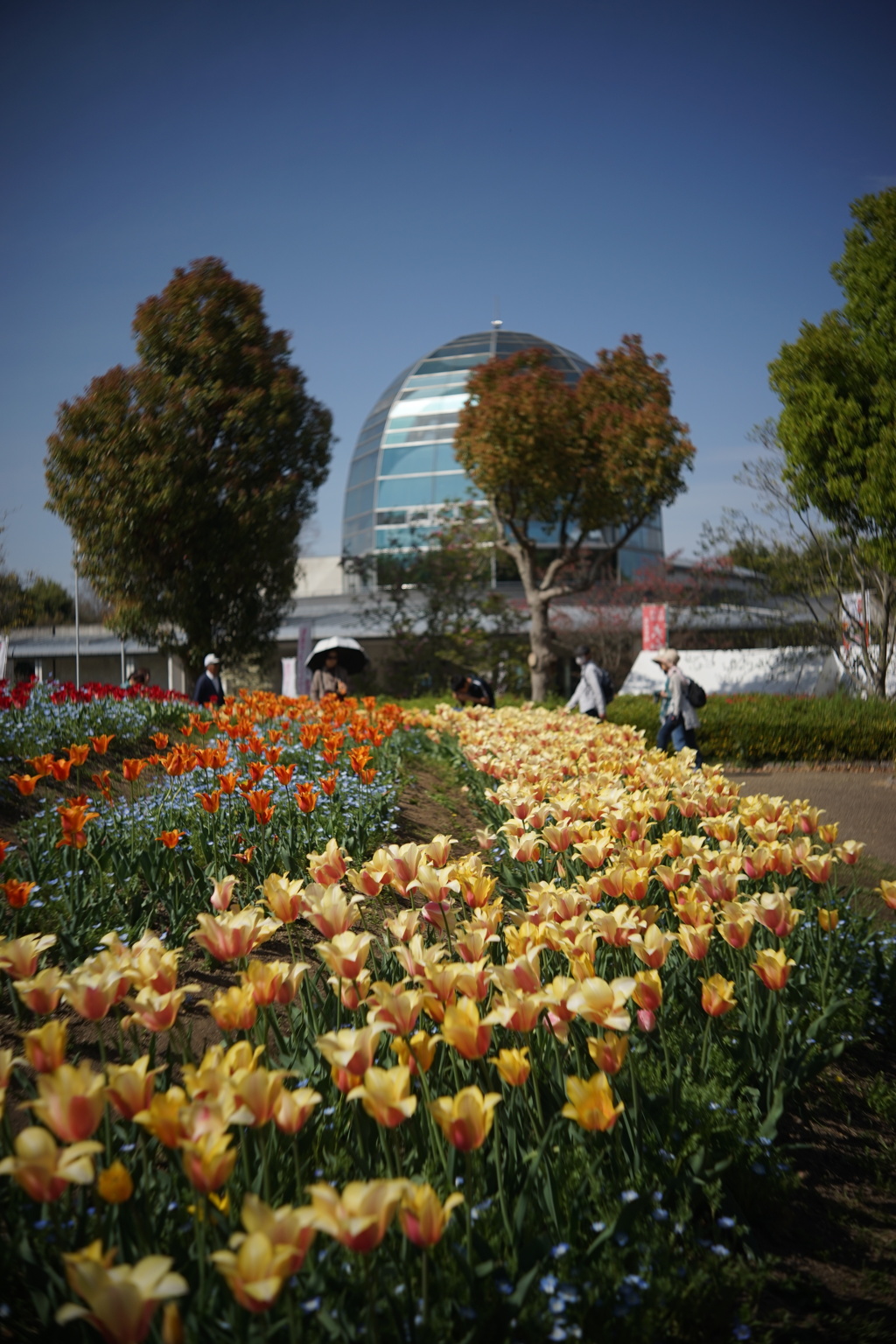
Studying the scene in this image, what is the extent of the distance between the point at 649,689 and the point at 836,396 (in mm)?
10798

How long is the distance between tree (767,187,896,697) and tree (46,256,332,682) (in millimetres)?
11205

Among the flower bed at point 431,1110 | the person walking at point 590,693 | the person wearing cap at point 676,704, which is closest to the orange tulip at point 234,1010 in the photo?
the flower bed at point 431,1110

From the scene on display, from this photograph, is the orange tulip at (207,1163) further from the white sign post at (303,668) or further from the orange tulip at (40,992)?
the white sign post at (303,668)

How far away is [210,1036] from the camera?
2951 mm

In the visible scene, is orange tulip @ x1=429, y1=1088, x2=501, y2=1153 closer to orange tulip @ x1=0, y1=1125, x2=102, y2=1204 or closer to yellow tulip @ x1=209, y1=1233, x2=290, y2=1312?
yellow tulip @ x1=209, y1=1233, x2=290, y2=1312

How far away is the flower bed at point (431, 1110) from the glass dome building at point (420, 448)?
35.5m

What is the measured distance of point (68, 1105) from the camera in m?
1.41

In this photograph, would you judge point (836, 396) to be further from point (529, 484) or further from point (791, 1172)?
point (791, 1172)

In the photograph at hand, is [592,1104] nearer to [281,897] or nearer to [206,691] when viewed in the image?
[281,897]

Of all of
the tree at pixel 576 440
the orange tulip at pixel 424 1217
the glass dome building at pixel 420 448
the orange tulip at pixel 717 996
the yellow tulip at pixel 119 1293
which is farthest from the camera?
the glass dome building at pixel 420 448

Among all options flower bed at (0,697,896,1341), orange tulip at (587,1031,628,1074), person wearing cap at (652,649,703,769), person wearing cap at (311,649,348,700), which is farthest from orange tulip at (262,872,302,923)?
person wearing cap at (652,649,703,769)

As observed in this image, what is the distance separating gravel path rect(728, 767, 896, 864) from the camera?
7965mm

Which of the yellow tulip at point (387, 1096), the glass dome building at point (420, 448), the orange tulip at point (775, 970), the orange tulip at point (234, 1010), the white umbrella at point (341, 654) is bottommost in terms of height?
the orange tulip at point (775, 970)

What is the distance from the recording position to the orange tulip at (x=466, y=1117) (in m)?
1.54
